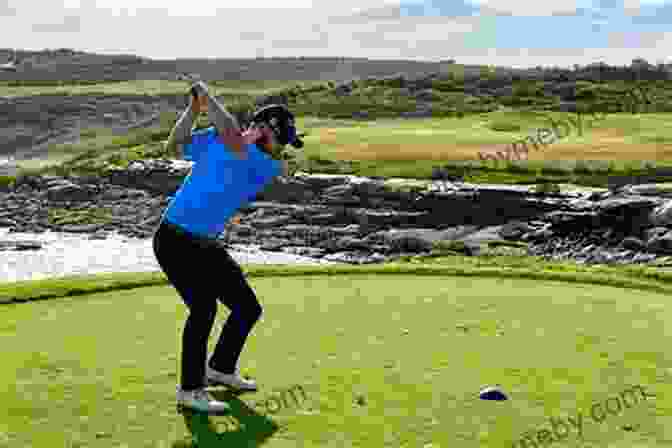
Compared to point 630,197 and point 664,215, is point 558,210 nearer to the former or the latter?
point 630,197

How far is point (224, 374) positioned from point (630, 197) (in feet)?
114

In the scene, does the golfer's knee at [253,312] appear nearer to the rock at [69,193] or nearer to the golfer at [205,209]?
the golfer at [205,209]

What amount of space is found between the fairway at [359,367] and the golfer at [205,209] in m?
0.34

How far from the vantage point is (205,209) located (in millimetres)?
7129

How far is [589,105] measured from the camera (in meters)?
102

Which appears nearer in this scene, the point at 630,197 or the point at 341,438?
the point at 341,438

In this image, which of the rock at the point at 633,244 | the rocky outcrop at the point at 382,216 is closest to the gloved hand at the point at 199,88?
the rocky outcrop at the point at 382,216

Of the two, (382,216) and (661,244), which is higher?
(661,244)

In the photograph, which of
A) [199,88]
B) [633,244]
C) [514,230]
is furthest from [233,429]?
[514,230]

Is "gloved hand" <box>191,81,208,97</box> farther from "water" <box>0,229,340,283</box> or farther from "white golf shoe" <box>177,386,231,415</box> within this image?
"water" <box>0,229,340,283</box>

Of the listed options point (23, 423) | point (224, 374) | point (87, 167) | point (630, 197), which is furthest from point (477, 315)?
point (87, 167)

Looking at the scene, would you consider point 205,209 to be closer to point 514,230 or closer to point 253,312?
point 253,312

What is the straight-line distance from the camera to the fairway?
663 cm

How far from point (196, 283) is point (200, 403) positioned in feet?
2.73
